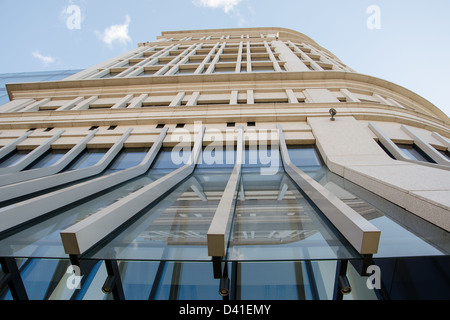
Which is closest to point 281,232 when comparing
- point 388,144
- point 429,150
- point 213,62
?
point 388,144

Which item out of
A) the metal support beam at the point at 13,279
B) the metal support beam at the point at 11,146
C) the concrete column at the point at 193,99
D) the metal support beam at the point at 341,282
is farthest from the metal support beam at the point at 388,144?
the metal support beam at the point at 11,146

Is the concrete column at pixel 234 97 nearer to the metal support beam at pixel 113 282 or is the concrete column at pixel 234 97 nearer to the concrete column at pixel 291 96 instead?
the concrete column at pixel 291 96

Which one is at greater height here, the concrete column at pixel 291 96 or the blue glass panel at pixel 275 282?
the concrete column at pixel 291 96

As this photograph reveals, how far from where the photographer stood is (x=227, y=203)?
372 centimetres

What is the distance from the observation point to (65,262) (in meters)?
3.30

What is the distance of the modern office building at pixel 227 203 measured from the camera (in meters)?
2.76

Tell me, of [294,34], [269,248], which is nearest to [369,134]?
[269,248]

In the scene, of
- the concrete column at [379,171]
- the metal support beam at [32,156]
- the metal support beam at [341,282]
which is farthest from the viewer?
the metal support beam at [32,156]

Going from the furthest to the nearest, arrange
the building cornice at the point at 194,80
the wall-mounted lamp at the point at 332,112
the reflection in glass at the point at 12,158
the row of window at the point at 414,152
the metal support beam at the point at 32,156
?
the building cornice at the point at 194,80
the wall-mounted lamp at the point at 332,112
the reflection in glass at the point at 12,158
the row of window at the point at 414,152
the metal support beam at the point at 32,156

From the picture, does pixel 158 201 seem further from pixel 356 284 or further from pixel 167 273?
pixel 356 284

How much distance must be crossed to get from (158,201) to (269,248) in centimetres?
314
